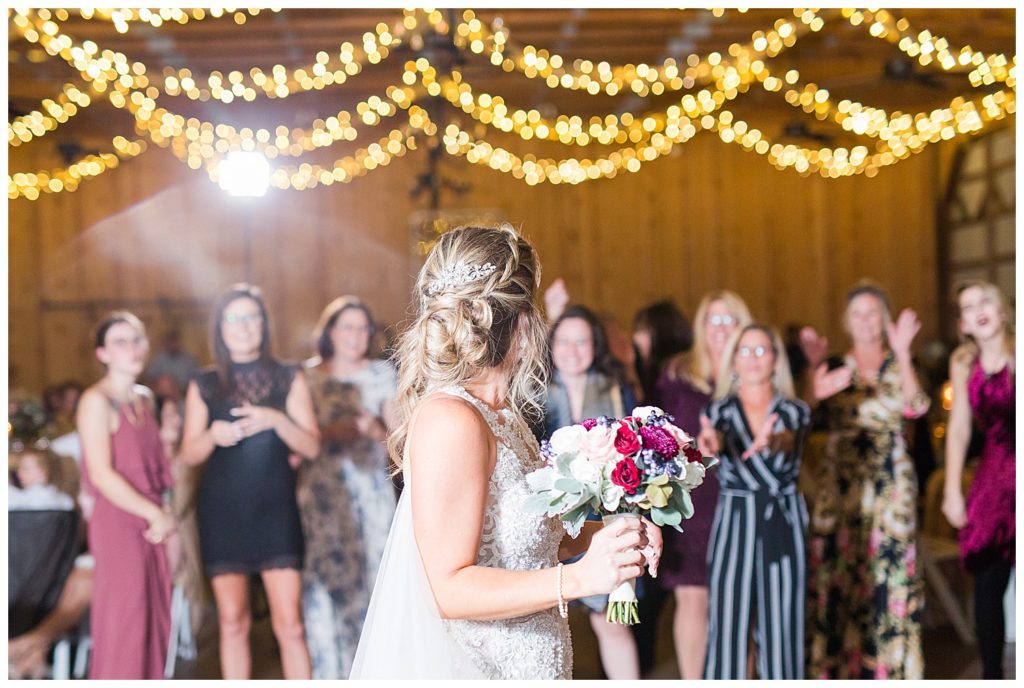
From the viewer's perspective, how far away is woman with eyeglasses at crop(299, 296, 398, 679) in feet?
12.1

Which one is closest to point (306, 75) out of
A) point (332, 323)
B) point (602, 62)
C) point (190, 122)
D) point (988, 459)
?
point (190, 122)

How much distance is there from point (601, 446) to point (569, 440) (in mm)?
60

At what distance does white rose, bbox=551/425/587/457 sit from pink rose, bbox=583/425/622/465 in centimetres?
1

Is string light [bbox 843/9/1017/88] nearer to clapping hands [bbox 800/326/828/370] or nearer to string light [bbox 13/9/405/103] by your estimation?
clapping hands [bbox 800/326/828/370]

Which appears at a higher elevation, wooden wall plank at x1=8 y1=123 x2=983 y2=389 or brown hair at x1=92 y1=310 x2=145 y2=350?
wooden wall plank at x1=8 y1=123 x2=983 y2=389

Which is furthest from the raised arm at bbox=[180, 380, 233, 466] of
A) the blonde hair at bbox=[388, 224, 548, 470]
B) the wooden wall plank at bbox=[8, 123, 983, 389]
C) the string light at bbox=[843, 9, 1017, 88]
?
the wooden wall plank at bbox=[8, 123, 983, 389]

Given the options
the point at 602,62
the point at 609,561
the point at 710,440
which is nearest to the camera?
the point at 609,561

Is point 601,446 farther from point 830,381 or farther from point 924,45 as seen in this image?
point 924,45

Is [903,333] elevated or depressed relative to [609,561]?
elevated

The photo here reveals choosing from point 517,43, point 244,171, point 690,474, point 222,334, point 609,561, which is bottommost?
point 609,561

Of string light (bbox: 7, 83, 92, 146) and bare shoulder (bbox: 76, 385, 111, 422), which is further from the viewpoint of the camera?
string light (bbox: 7, 83, 92, 146)

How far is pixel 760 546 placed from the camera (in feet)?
11.1

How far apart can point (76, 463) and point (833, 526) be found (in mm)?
2944

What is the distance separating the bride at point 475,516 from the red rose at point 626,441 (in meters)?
0.11
